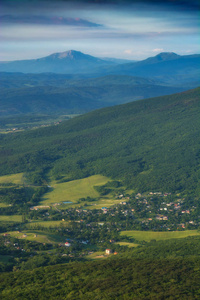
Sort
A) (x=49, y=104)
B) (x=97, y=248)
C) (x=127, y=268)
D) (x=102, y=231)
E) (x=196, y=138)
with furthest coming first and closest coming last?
1. (x=49, y=104)
2. (x=196, y=138)
3. (x=102, y=231)
4. (x=97, y=248)
5. (x=127, y=268)

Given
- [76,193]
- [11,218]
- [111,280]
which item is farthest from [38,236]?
[76,193]

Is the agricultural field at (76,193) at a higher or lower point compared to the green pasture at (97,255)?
higher

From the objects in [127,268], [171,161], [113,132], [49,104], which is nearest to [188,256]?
[127,268]

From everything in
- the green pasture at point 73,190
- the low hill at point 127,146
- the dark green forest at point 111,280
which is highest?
the low hill at point 127,146

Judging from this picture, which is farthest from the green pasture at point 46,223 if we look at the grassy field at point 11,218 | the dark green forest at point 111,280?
the dark green forest at point 111,280

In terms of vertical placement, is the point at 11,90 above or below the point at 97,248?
above

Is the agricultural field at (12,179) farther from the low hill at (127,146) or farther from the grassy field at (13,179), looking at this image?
the low hill at (127,146)

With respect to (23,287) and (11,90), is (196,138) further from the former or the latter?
(11,90)
